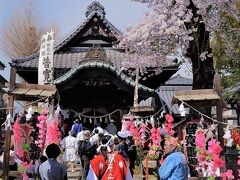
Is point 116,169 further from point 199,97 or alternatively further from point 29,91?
point 29,91

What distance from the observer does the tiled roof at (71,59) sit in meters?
21.4

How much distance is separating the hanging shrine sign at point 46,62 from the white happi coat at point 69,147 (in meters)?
2.66

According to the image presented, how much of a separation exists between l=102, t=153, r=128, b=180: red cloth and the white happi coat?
9214mm

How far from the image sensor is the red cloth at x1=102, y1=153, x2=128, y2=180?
7.34 m

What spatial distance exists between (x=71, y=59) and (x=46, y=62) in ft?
21.5

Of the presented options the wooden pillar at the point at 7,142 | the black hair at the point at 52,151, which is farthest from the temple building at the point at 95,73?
the black hair at the point at 52,151

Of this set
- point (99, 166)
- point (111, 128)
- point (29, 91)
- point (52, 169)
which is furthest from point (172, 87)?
point (52, 169)

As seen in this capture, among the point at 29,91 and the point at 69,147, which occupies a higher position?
the point at 29,91

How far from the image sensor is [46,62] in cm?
1595

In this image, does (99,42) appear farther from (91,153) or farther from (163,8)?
(91,153)

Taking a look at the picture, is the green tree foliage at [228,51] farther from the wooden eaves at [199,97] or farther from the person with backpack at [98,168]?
the person with backpack at [98,168]

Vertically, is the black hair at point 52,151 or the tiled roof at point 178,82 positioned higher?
the tiled roof at point 178,82

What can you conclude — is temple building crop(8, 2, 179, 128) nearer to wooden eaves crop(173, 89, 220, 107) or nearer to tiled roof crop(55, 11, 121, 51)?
tiled roof crop(55, 11, 121, 51)

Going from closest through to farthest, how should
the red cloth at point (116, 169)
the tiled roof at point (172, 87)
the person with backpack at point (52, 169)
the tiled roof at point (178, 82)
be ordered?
the person with backpack at point (52, 169), the red cloth at point (116, 169), the tiled roof at point (172, 87), the tiled roof at point (178, 82)
